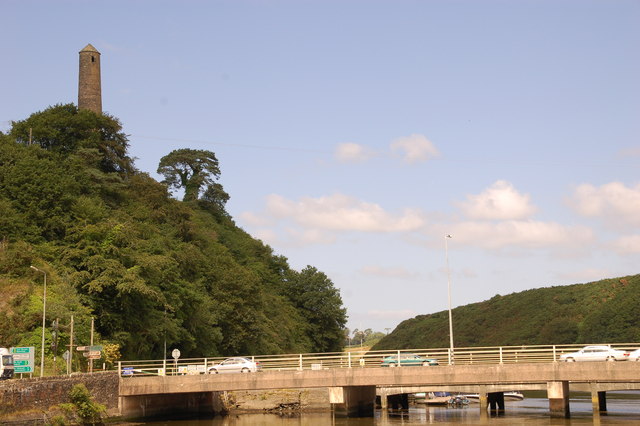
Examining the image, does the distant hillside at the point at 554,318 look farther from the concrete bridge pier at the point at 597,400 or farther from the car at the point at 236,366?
the car at the point at 236,366

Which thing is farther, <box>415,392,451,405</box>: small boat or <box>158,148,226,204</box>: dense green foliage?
<box>158,148,226,204</box>: dense green foliage

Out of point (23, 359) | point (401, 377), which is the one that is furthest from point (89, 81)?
point (401, 377)

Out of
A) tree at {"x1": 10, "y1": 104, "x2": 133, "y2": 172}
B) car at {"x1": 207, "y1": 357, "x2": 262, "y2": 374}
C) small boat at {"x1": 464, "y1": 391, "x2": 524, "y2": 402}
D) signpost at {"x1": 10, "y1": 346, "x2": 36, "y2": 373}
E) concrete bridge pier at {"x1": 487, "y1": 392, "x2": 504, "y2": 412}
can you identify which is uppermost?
tree at {"x1": 10, "y1": 104, "x2": 133, "y2": 172}

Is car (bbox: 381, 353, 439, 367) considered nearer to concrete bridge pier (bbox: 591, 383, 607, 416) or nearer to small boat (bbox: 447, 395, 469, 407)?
concrete bridge pier (bbox: 591, 383, 607, 416)

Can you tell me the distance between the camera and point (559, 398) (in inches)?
2085

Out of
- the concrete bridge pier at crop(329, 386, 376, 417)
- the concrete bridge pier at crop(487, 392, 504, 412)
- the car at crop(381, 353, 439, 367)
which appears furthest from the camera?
the concrete bridge pier at crop(487, 392, 504, 412)

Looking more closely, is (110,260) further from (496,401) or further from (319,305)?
(319,305)

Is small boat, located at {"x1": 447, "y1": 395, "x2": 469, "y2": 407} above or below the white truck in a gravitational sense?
below

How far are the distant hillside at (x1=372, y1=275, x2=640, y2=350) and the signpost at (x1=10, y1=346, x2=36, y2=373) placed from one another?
112 metres

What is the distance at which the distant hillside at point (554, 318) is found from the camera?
484 ft

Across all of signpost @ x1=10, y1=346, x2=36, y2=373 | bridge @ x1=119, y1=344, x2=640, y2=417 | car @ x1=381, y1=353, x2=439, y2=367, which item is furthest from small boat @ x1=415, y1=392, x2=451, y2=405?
signpost @ x1=10, y1=346, x2=36, y2=373

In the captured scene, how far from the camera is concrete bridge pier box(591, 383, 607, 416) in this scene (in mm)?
60450

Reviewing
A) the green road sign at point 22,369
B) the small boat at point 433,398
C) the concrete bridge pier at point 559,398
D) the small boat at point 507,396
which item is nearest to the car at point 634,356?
the concrete bridge pier at point 559,398

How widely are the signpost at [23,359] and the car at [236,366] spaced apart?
13006 millimetres
